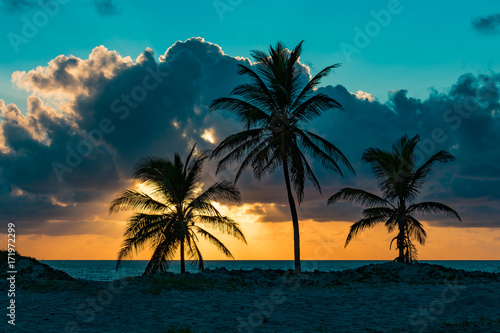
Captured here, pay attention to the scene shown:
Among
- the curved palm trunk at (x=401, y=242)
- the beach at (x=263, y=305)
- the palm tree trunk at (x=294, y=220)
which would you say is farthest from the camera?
the curved palm trunk at (x=401, y=242)

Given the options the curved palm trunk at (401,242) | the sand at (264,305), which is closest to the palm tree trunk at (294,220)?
the sand at (264,305)

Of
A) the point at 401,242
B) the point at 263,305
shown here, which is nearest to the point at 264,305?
the point at 263,305

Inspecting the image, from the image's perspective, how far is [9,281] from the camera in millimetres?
19234

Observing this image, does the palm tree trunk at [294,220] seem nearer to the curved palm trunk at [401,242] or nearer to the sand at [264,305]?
the sand at [264,305]

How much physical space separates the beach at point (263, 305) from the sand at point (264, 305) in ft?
0.08

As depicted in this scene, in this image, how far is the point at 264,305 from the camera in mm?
14820

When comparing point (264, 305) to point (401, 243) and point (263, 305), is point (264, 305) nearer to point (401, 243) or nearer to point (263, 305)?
point (263, 305)

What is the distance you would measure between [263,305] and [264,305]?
0.11 ft

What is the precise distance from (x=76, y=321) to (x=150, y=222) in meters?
12.5

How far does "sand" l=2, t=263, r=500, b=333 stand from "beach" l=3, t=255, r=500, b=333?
0.02 m

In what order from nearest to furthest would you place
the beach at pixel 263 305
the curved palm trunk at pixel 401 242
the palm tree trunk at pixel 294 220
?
1. the beach at pixel 263 305
2. the palm tree trunk at pixel 294 220
3. the curved palm trunk at pixel 401 242

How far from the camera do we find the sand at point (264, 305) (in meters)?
12.3

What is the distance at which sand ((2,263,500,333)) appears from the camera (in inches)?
483

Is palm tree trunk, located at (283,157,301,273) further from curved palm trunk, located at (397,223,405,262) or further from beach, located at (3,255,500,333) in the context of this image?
curved palm trunk, located at (397,223,405,262)
